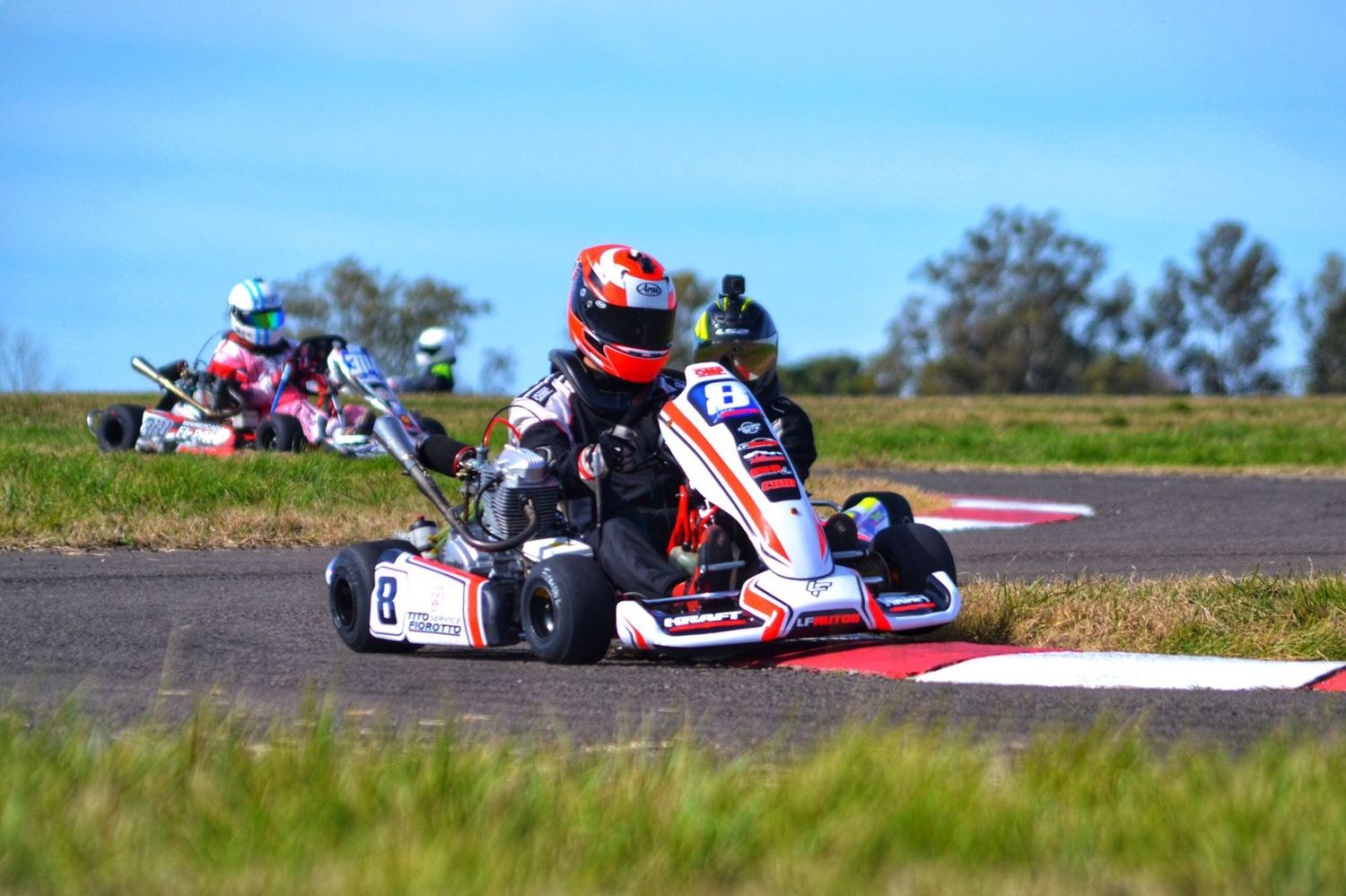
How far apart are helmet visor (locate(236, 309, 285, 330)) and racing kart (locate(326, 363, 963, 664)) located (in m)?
9.94

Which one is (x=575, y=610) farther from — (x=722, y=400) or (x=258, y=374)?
(x=258, y=374)

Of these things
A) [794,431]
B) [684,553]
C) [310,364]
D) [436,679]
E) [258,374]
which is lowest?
[436,679]

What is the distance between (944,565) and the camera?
6789mm

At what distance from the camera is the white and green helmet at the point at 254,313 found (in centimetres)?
1683

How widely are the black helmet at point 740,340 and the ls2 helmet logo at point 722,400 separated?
1197 mm

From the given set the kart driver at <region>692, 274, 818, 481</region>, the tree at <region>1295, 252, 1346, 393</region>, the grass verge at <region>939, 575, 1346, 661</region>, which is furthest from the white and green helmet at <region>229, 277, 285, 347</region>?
the tree at <region>1295, 252, 1346, 393</region>

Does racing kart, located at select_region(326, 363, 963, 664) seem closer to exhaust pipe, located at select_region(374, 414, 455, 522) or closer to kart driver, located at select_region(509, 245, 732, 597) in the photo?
exhaust pipe, located at select_region(374, 414, 455, 522)

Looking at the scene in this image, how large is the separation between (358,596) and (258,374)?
33.8ft

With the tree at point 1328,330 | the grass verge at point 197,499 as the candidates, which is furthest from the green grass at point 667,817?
the tree at point 1328,330

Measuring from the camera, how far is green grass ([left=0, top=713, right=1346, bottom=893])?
3.06 m

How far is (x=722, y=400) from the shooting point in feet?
21.5

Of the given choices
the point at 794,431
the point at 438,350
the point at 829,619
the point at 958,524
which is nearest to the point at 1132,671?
the point at 829,619

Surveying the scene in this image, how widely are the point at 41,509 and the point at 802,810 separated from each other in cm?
908

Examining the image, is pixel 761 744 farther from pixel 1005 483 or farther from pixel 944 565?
pixel 1005 483
